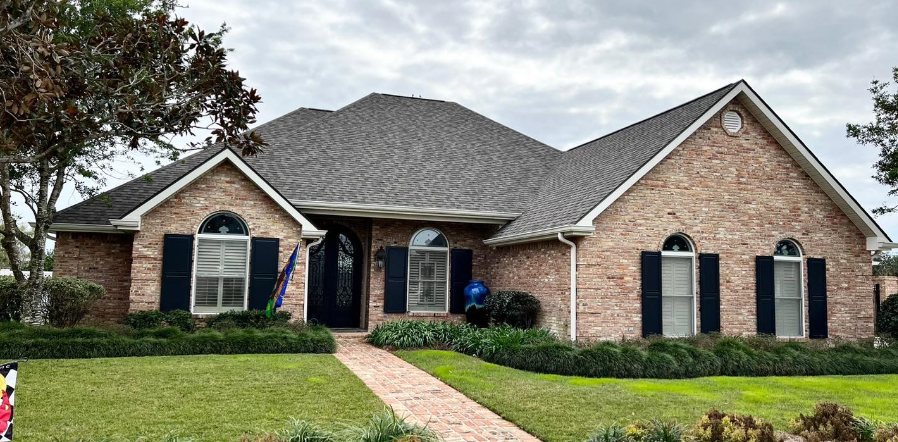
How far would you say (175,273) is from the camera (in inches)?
538

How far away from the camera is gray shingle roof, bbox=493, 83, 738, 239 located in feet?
46.9

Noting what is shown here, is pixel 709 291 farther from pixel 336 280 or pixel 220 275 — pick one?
pixel 220 275

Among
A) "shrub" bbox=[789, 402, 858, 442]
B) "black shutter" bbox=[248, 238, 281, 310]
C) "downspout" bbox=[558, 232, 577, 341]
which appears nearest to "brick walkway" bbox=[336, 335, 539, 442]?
"shrub" bbox=[789, 402, 858, 442]

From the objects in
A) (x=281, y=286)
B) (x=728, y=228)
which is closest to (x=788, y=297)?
(x=728, y=228)

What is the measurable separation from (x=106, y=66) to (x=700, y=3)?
36.0ft

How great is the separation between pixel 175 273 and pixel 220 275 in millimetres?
949

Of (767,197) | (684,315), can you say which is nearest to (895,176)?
(767,197)

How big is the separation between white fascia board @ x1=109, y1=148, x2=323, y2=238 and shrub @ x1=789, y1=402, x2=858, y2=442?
10.6 metres

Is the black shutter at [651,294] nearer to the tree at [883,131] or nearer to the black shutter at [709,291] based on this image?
the black shutter at [709,291]

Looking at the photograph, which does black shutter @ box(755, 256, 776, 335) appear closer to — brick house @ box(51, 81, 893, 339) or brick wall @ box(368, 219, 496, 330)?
brick house @ box(51, 81, 893, 339)

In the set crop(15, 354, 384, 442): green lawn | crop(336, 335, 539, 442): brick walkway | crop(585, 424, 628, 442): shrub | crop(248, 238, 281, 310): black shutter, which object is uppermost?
crop(248, 238, 281, 310): black shutter

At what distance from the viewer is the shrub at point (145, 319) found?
13.1 metres

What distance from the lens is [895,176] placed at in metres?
17.3

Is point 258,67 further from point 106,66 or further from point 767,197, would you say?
point 767,197
